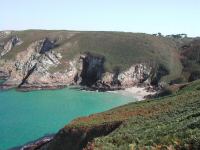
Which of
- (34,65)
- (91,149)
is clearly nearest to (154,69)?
(34,65)

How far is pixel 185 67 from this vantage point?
6142 inches

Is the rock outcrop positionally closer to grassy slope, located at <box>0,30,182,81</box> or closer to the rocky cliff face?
the rocky cliff face

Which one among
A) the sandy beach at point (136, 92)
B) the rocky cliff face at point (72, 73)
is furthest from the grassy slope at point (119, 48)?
the sandy beach at point (136, 92)

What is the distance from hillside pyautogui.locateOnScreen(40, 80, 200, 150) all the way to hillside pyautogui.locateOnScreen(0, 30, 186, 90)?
326 ft

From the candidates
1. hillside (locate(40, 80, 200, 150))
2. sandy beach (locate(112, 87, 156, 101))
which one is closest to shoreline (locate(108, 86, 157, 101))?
sandy beach (locate(112, 87, 156, 101))

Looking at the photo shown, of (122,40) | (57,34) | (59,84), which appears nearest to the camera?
(59,84)

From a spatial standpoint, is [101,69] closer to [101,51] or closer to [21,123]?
[101,51]

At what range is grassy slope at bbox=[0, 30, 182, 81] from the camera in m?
159

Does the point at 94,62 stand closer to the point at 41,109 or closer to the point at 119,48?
the point at 119,48

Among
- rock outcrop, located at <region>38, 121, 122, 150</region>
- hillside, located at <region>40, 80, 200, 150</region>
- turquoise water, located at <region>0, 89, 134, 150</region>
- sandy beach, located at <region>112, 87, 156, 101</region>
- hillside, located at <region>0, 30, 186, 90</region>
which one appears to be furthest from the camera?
hillside, located at <region>0, 30, 186, 90</region>

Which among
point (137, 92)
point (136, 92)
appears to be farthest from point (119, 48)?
point (137, 92)

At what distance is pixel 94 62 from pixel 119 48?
17.5 meters

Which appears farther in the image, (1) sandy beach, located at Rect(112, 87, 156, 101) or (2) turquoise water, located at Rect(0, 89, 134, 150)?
(1) sandy beach, located at Rect(112, 87, 156, 101)

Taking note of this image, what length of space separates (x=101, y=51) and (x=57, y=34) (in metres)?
36.1
